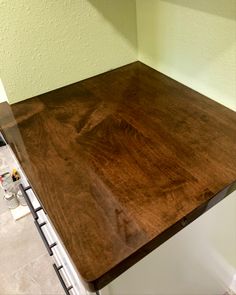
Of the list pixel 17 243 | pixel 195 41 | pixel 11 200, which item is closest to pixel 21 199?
pixel 11 200

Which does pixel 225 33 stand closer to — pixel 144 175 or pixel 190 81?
pixel 190 81

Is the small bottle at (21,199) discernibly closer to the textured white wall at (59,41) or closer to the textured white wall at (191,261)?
the textured white wall at (59,41)

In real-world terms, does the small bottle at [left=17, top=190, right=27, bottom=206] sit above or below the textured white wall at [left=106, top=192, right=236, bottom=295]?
above

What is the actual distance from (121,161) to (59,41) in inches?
21.2

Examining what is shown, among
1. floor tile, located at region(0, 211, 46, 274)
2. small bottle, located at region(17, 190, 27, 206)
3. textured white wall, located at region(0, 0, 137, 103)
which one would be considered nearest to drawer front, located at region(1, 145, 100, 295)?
textured white wall, located at region(0, 0, 137, 103)

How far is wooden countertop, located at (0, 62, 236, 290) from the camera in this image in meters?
0.54

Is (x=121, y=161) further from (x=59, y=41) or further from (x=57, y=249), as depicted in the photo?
(x=59, y=41)

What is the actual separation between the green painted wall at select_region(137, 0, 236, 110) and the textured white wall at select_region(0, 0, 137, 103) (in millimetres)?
103

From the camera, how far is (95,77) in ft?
3.69

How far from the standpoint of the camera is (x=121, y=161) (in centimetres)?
71

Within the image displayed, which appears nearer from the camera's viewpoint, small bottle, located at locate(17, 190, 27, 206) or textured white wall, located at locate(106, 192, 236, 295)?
textured white wall, located at locate(106, 192, 236, 295)

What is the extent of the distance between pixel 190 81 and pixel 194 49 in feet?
0.39

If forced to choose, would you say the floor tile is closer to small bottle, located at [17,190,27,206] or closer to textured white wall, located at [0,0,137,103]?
small bottle, located at [17,190,27,206]

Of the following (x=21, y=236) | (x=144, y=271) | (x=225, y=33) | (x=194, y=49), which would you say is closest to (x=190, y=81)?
(x=194, y=49)
